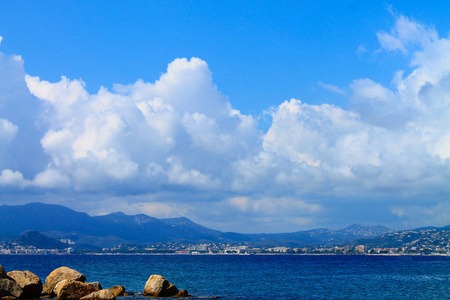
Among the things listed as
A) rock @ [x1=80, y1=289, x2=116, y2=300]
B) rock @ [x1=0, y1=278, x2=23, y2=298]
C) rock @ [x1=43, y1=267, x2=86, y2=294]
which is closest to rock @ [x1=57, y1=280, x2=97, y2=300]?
rock @ [x1=80, y1=289, x2=116, y2=300]

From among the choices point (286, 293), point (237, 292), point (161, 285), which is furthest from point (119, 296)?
point (286, 293)

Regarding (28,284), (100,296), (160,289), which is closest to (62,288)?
(28,284)

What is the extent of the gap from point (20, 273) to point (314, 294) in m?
40.3

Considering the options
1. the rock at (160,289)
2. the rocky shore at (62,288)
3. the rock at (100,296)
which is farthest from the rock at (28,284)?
the rock at (160,289)

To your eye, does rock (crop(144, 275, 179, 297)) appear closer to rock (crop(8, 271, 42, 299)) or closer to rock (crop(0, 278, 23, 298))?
rock (crop(8, 271, 42, 299))

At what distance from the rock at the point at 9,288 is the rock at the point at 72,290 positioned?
449 cm

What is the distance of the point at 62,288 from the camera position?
51.0 m

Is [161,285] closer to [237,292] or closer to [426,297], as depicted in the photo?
[237,292]

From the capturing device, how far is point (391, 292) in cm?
6881

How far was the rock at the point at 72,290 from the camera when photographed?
51.0 m

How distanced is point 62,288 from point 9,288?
584 cm

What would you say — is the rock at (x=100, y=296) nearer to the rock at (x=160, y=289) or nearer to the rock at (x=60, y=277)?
the rock at (x=160, y=289)

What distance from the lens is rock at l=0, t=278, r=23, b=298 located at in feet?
163

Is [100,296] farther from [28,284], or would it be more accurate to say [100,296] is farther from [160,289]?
[28,284]
